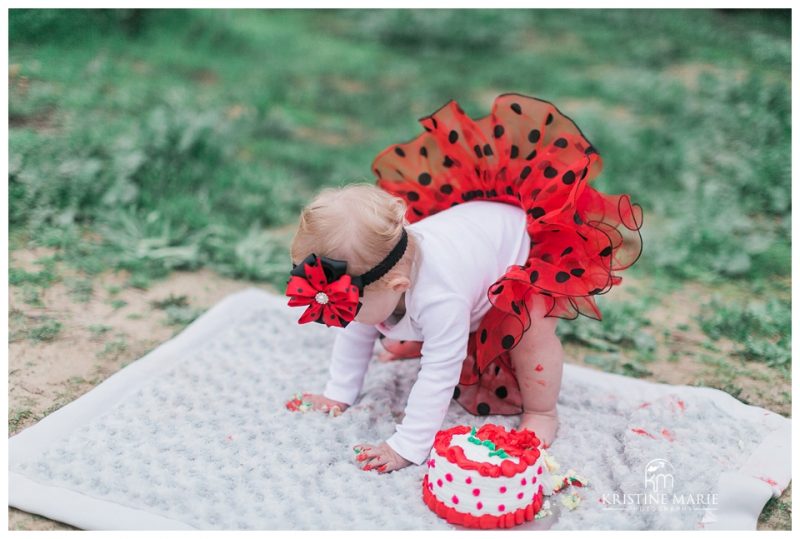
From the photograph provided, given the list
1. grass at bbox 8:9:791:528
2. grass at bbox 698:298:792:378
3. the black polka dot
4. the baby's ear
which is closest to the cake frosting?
the baby's ear

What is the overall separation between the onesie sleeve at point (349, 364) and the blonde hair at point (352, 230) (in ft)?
1.12

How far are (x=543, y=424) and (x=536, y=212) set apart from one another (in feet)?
1.70

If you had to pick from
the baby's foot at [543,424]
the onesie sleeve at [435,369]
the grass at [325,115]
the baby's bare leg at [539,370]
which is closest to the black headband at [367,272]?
the onesie sleeve at [435,369]

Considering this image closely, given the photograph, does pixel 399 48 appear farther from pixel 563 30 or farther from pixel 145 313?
pixel 145 313

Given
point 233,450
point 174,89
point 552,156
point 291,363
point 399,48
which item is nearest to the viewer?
point 233,450

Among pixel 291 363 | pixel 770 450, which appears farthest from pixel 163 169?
pixel 770 450

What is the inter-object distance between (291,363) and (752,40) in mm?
4253

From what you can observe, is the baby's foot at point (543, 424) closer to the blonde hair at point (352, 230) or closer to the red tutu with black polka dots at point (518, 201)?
the red tutu with black polka dots at point (518, 201)

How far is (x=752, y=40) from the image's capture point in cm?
546

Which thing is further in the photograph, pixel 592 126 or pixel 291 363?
pixel 592 126

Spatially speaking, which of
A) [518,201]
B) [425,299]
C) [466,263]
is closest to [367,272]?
[425,299]

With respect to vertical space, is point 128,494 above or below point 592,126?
below

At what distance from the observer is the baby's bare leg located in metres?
2.09

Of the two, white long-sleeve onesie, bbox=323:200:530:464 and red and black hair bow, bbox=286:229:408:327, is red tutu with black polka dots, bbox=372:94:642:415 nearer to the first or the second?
white long-sleeve onesie, bbox=323:200:530:464
